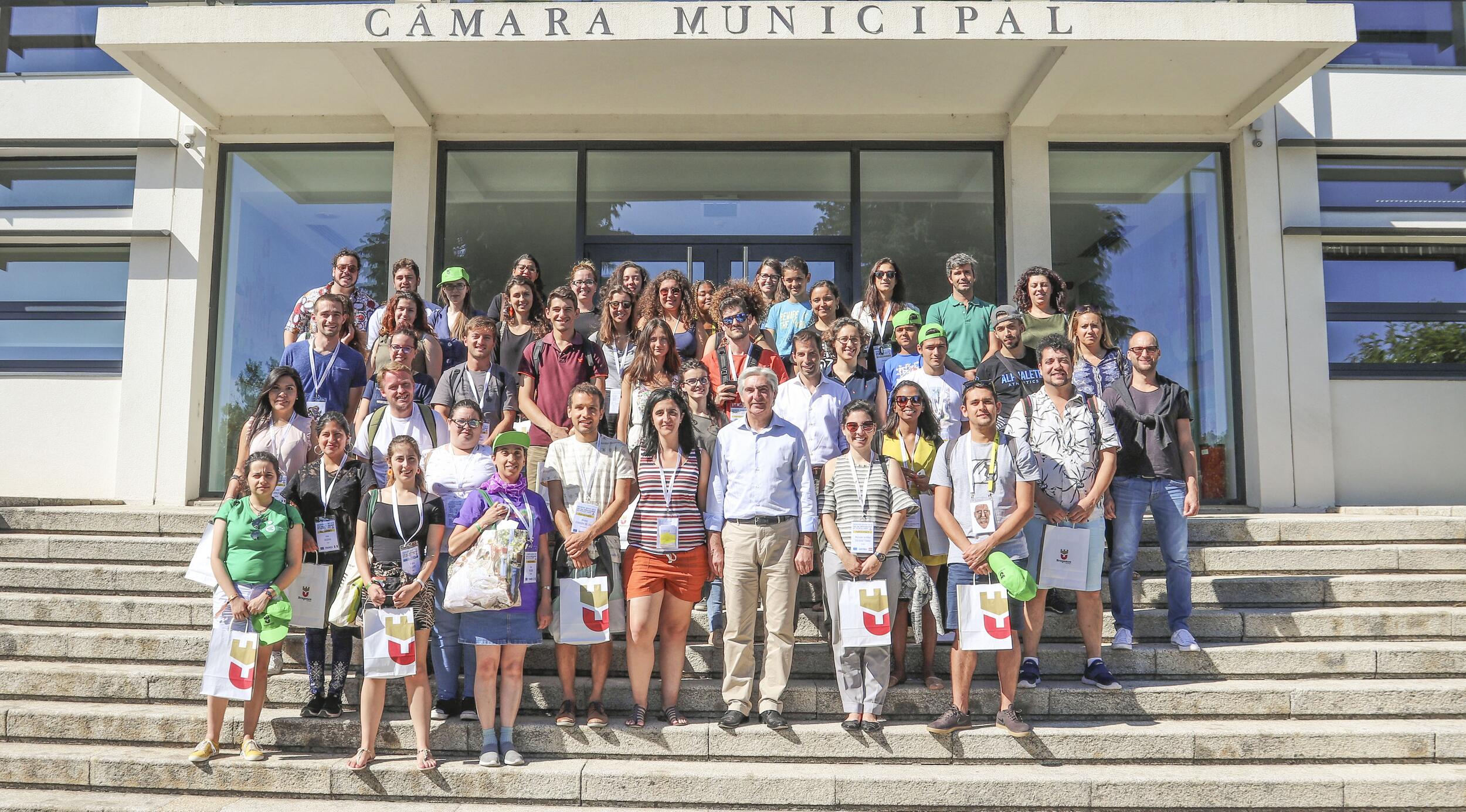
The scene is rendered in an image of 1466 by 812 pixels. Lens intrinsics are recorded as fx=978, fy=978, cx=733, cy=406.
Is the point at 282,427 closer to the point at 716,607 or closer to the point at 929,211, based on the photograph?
the point at 716,607

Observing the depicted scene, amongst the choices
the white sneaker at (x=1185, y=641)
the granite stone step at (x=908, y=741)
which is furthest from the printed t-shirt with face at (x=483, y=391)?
the white sneaker at (x=1185, y=641)

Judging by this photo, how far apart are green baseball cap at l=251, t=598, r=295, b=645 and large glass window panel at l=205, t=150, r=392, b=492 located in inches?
186

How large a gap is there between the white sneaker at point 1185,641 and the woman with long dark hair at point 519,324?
13.6ft

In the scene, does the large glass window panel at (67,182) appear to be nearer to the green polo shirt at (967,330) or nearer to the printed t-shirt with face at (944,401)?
A: the green polo shirt at (967,330)

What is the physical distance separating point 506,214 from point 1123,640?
647cm

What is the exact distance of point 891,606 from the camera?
4934 mm

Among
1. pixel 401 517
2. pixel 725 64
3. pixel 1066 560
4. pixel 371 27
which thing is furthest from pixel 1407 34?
pixel 401 517

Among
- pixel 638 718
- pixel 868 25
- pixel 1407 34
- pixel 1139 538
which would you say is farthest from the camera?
pixel 1407 34

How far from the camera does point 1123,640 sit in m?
5.43

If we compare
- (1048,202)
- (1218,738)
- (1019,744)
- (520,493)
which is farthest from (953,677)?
(1048,202)

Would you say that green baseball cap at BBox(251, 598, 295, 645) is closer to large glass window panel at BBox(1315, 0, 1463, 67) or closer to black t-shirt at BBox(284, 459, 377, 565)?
black t-shirt at BBox(284, 459, 377, 565)

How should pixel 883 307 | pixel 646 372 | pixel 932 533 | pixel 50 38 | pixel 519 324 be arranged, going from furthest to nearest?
pixel 50 38
pixel 883 307
pixel 519 324
pixel 646 372
pixel 932 533

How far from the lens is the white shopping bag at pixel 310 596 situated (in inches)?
197

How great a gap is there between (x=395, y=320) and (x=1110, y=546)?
467 cm
